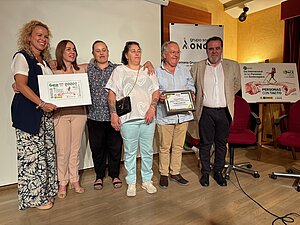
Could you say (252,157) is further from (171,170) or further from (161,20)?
(161,20)

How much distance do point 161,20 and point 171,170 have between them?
7.23ft

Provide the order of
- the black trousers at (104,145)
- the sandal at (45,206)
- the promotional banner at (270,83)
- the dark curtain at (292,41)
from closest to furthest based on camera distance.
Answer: the sandal at (45,206)
the black trousers at (104,145)
the promotional banner at (270,83)
the dark curtain at (292,41)

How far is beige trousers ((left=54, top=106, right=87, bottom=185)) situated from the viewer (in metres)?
2.20

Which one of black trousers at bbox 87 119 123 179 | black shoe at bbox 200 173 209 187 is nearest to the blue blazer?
black trousers at bbox 87 119 123 179

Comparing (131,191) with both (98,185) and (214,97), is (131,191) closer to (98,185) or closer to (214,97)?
(98,185)

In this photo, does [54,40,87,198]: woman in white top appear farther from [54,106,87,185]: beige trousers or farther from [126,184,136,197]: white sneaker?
[126,184,136,197]: white sneaker

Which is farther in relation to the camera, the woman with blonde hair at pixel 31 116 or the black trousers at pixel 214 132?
the black trousers at pixel 214 132

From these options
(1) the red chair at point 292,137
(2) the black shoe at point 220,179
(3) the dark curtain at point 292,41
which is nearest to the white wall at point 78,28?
(2) the black shoe at point 220,179

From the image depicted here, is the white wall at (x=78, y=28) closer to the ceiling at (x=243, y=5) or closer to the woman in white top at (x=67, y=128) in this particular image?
the woman in white top at (x=67, y=128)

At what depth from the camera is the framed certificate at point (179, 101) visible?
2.26 m

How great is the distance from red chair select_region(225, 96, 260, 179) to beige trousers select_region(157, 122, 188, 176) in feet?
2.08

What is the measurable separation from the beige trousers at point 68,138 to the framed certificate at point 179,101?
83cm

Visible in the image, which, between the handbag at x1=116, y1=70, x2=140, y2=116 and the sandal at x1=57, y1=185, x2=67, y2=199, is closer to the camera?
the handbag at x1=116, y1=70, x2=140, y2=116

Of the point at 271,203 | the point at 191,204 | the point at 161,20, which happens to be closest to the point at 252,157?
the point at 271,203
